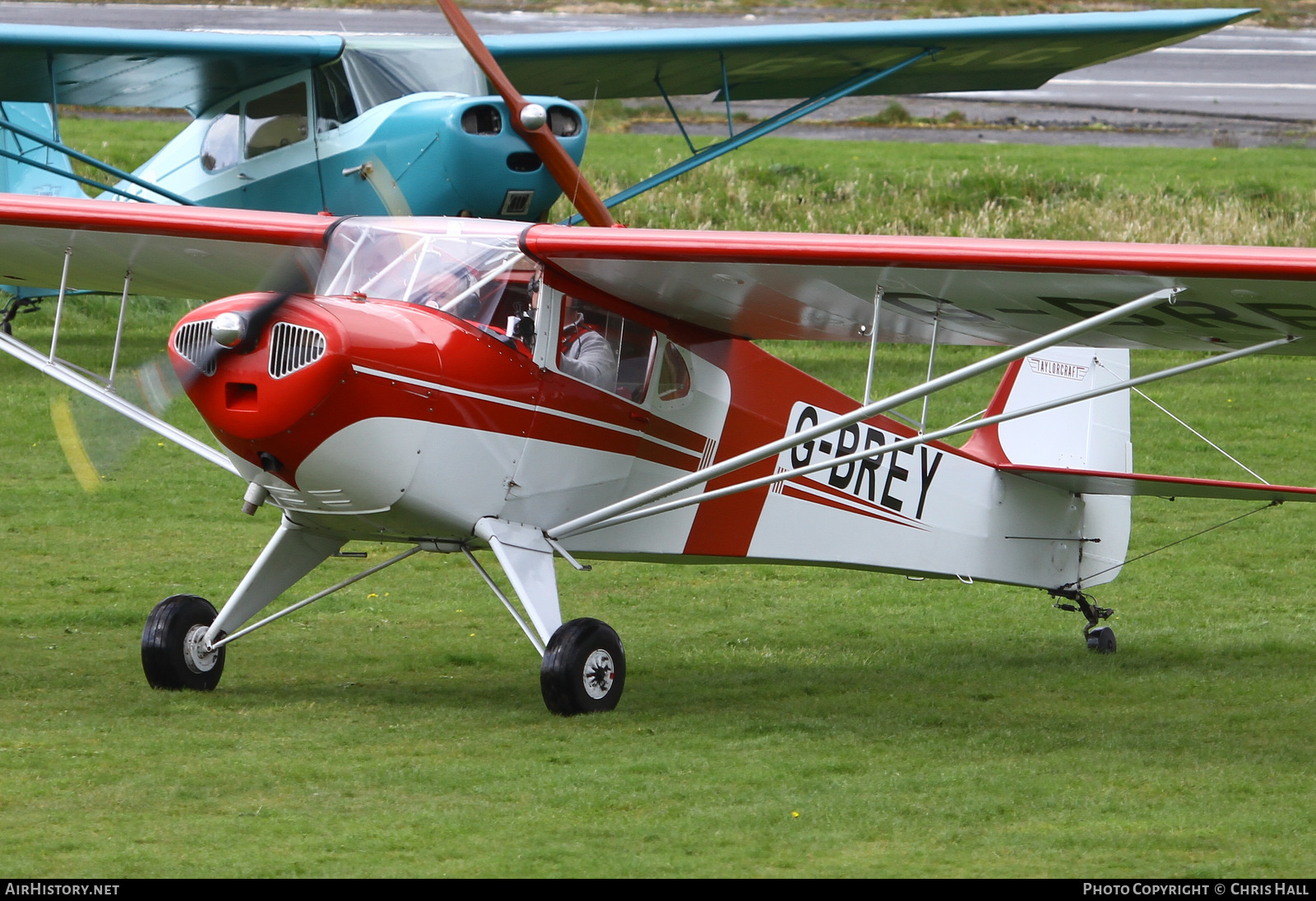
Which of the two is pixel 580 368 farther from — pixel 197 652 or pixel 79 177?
pixel 79 177

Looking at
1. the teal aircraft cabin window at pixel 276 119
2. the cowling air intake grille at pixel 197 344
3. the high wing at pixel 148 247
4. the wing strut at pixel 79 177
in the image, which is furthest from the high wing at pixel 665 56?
the cowling air intake grille at pixel 197 344

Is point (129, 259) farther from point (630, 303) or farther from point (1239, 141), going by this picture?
point (1239, 141)

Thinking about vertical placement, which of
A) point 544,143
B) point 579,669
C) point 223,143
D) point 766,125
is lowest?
point 579,669

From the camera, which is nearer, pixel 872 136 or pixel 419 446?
pixel 419 446

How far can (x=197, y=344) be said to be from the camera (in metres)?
6.86

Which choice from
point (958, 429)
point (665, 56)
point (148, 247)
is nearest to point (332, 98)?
point (665, 56)

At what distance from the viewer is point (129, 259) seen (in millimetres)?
9258

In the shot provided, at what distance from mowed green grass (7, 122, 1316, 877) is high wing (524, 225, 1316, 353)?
150cm

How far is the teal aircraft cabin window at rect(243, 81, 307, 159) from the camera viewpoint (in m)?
14.7

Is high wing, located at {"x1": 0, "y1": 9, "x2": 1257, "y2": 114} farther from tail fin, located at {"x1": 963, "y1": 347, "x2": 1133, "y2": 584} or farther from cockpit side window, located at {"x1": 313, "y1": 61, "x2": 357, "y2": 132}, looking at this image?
tail fin, located at {"x1": 963, "y1": 347, "x2": 1133, "y2": 584}

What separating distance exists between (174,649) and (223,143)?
845cm

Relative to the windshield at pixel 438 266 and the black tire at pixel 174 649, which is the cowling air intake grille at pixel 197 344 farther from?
the black tire at pixel 174 649
